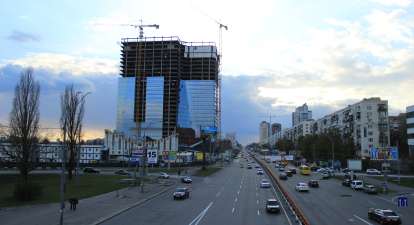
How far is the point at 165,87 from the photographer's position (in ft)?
602

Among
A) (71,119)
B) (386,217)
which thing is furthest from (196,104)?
(386,217)

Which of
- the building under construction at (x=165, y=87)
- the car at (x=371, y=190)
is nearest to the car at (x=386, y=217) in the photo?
the car at (x=371, y=190)

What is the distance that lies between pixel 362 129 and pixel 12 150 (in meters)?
95.6

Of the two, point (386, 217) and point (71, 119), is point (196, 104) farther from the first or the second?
point (386, 217)

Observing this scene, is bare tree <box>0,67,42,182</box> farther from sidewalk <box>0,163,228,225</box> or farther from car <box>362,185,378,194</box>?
car <box>362,185,378,194</box>

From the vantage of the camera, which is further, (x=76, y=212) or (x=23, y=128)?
(x=23, y=128)

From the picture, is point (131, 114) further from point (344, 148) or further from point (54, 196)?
point (54, 196)

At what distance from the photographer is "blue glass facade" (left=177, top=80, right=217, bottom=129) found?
570 feet

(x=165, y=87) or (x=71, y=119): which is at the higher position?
(x=165, y=87)

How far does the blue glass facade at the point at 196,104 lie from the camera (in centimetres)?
17388

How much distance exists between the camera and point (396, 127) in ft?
A: 371

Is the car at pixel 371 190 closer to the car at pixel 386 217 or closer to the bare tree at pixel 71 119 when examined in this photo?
the car at pixel 386 217

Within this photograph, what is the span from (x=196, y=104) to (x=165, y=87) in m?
25.4

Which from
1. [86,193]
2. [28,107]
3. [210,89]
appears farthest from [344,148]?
[210,89]
